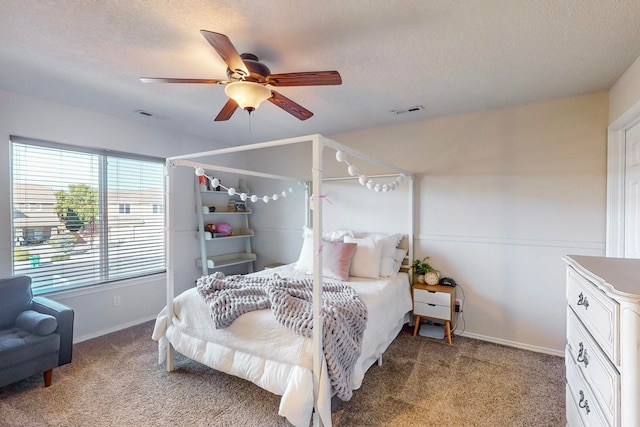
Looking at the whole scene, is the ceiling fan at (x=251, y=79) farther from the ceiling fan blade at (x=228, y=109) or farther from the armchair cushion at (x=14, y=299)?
the armchair cushion at (x=14, y=299)

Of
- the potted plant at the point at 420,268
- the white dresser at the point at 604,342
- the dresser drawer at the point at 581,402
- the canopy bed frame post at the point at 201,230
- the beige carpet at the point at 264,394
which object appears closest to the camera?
the white dresser at the point at 604,342

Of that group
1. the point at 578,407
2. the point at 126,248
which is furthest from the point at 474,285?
the point at 126,248

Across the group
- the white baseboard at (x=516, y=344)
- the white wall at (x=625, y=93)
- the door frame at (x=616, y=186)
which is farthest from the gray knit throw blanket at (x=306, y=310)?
the white wall at (x=625, y=93)

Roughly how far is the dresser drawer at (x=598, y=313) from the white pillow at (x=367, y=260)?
5.44 ft

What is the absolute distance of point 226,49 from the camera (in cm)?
144

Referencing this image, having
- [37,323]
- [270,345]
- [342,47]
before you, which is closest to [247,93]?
[342,47]

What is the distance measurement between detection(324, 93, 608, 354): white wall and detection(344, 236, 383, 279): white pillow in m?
0.64

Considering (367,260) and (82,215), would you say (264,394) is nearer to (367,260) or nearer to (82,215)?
(367,260)

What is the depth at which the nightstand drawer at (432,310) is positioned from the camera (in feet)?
9.56

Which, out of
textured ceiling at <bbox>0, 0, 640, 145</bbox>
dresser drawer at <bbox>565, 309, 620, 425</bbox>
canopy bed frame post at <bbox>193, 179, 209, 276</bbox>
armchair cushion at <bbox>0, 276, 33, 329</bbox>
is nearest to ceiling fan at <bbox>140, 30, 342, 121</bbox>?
textured ceiling at <bbox>0, 0, 640, 145</bbox>

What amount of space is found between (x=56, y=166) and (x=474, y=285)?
4379 mm

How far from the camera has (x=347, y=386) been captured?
1.79 metres

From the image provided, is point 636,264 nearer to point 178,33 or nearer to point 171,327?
point 178,33

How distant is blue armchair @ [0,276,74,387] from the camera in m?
2.01
